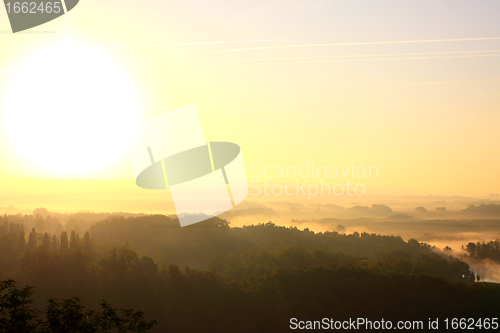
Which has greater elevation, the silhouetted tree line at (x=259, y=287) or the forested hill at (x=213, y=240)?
the forested hill at (x=213, y=240)

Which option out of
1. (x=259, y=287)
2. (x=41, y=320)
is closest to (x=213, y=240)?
(x=259, y=287)

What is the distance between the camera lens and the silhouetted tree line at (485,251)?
13388 centimetres

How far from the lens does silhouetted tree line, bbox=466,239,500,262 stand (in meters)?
134

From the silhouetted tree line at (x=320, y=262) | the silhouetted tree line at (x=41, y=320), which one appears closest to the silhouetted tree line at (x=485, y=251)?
the silhouetted tree line at (x=320, y=262)

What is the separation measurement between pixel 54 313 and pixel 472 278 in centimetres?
12109

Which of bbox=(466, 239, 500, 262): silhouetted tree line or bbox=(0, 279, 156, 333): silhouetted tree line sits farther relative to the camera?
bbox=(466, 239, 500, 262): silhouetted tree line

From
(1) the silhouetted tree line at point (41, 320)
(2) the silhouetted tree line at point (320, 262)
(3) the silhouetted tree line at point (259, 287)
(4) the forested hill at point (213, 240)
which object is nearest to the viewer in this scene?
(1) the silhouetted tree line at point (41, 320)

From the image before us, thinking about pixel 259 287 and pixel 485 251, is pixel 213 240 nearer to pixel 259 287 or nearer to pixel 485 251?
pixel 259 287

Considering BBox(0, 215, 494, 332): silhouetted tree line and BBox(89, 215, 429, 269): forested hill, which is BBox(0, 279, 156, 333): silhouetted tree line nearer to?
BBox(0, 215, 494, 332): silhouetted tree line

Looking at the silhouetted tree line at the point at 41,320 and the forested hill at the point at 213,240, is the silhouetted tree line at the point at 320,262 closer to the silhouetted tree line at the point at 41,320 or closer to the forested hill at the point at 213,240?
the forested hill at the point at 213,240

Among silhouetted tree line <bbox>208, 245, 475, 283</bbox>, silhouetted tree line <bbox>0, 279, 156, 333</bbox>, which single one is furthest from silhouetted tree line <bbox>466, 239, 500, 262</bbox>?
silhouetted tree line <bbox>0, 279, 156, 333</bbox>

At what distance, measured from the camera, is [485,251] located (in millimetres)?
136500

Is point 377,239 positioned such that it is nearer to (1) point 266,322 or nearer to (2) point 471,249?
(2) point 471,249

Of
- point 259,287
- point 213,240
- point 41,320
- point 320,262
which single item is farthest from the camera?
point 213,240
